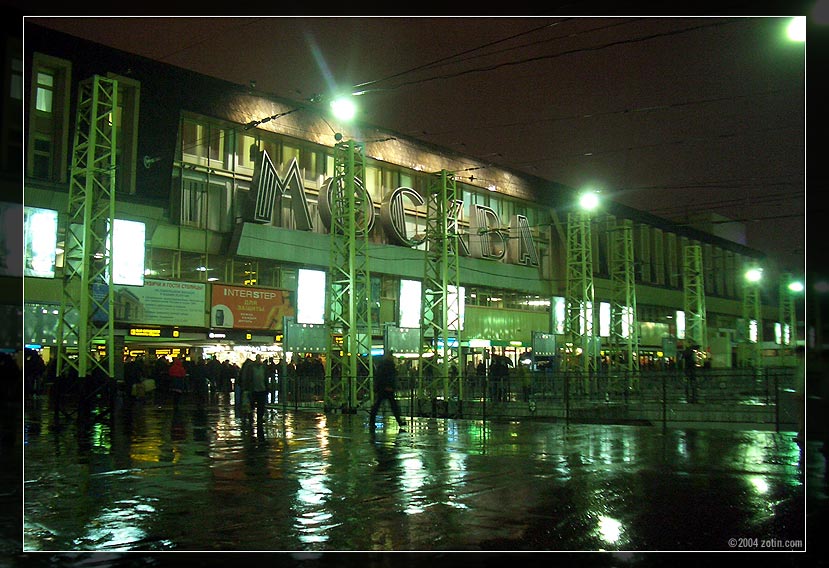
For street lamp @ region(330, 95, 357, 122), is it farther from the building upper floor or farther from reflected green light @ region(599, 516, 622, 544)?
reflected green light @ region(599, 516, 622, 544)

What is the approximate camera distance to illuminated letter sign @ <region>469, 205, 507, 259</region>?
53031mm

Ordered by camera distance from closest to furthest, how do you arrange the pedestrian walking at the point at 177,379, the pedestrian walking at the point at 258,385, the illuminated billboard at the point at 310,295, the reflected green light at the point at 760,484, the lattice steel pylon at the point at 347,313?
the reflected green light at the point at 760,484, the pedestrian walking at the point at 258,385, the lattice steel pylon at the point at 347,313, the pedestrian walking at the point at 177,379, the illuminated billboard at the point at 310,295

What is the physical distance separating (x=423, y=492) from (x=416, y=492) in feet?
0.28

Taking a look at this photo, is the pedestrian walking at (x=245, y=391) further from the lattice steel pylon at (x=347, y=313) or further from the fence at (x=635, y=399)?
the lattice steel pylon at (x=347, y=313)

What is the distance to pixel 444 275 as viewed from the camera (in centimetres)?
2964

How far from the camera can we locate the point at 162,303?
116 feet

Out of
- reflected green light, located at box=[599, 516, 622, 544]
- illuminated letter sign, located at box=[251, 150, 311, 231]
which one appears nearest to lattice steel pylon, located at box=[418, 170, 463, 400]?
illuminated letter sign, located at box=[251, 150, 311, 231]

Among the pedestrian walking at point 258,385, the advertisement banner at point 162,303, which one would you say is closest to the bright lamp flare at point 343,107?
the pedestrian walking at point 258,385

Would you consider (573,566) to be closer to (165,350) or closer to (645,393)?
(645,393)

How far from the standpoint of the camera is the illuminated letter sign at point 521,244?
57062mm

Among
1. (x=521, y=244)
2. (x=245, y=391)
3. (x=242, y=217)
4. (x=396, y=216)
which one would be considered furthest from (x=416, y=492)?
(x=521, y=244)

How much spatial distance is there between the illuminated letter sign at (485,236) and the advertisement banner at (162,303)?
20953mm

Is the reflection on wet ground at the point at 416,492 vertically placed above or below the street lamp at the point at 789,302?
below

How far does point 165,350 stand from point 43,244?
40.8 ft
